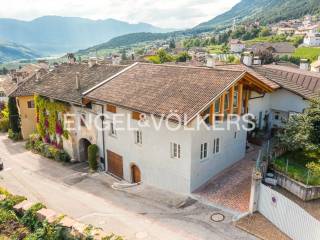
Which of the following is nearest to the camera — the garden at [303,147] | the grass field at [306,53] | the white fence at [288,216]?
the white fence at [288,216]

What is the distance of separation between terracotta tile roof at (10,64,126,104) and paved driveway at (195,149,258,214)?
1319 cm

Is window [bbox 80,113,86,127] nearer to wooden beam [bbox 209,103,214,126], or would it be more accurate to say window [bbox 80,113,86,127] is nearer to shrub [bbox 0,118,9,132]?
wooden beam [bbox 209,103,214,126]

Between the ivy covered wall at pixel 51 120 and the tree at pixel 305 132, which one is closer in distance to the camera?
the tree at pixel 305 132

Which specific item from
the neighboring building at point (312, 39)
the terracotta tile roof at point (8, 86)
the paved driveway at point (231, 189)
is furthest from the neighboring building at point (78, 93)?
the neighboring building at point (312, 39)

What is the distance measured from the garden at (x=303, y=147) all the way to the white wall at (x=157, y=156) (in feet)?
19.3

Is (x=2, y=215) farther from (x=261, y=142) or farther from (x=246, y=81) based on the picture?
(x=261, y=142)

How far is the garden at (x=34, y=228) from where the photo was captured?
382 inches

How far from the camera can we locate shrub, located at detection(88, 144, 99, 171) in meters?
27.1

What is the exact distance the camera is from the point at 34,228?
1037cm

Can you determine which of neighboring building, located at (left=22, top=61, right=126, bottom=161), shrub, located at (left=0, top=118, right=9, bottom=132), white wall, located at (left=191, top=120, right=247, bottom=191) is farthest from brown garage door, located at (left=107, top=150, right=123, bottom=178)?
shrub, located at (left=0, top=118, right=9, bottom=132)

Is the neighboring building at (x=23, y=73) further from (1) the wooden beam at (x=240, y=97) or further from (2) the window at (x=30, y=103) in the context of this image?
(1) the wooden beam at (x=240, y=97)

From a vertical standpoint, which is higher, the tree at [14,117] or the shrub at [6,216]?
the shrub at [6,216]

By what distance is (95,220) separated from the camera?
17594 millimetres

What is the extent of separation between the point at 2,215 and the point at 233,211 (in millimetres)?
11805
